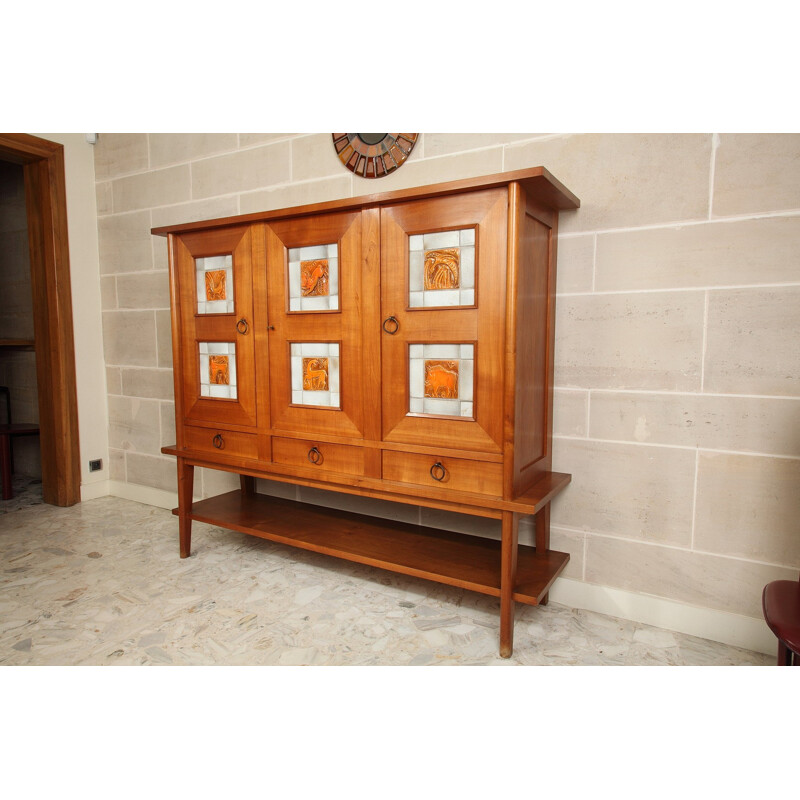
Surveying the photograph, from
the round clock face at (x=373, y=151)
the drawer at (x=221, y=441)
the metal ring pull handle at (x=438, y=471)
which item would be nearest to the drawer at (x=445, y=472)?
the metal ring pull handle at (x=438, y=471)

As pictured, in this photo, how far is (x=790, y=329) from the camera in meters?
1.68

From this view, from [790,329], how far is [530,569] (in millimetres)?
1140

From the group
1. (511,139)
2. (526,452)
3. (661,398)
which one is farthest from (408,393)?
(511,139)

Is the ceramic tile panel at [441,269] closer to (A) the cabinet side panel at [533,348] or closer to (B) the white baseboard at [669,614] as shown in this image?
(A) the cabinet side panel at [533,348]

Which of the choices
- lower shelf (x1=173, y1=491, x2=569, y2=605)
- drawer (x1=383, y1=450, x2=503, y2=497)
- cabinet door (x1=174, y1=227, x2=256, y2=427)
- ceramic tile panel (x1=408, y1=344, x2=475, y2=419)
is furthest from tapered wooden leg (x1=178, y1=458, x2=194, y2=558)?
ceramic tile panel (x1=408, y1=344, x2=475, y2=419)

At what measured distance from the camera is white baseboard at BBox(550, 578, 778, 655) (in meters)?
1.79

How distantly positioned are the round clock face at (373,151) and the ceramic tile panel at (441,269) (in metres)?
0.75

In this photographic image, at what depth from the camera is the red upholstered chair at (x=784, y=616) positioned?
3.87ft

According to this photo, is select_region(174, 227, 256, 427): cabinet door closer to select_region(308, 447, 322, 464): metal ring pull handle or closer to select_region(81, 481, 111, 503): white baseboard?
select_region(308, 447, 322, 464): metal ring pull handle

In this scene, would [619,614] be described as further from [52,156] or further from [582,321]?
[52,156]

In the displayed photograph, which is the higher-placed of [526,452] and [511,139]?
[511,139]

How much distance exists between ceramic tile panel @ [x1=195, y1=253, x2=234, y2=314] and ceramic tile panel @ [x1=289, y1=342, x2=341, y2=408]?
1.36 feet

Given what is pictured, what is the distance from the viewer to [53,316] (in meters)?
3.24

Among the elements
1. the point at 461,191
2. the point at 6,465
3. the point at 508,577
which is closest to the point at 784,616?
the point at 508,577
